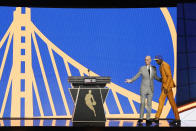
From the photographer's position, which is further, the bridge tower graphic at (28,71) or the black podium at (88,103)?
the bridge tower graphic at (28,71)

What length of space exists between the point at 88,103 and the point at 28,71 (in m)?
2.99

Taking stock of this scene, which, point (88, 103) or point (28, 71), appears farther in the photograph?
point (28, 71)

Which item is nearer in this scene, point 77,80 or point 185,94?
point 77,80

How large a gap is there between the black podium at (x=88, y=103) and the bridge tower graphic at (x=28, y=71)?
251 centimetres

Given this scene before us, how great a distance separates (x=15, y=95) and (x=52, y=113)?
99 cm

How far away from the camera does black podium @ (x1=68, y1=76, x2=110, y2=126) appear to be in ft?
18.3

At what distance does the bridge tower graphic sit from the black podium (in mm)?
2513

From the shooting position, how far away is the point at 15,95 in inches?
318

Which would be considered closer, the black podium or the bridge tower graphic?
the black podium

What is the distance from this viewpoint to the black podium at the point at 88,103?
5590mm

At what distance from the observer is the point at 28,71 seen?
8.13 metres

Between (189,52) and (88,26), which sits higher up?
(88,26)
